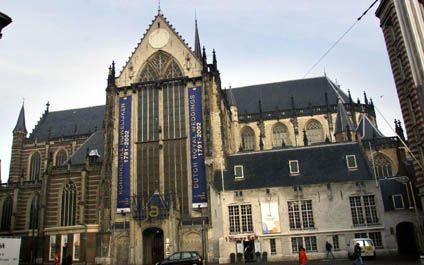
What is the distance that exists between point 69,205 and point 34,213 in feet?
23.1

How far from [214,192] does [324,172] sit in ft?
29.6

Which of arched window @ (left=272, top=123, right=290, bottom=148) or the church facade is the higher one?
arched window @ (left=272, top=123, right=290, bottom=148)

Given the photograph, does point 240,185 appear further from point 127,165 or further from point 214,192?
point 127,165

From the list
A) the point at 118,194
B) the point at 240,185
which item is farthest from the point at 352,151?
the point at 118,194

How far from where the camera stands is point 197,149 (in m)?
33.8

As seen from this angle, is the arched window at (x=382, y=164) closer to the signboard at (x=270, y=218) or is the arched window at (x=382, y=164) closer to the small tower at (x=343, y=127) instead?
the small tower at (x=343, y=127)

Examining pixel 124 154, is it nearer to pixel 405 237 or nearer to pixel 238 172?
pixel 238 172

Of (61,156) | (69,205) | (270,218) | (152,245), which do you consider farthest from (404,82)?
(61,156)

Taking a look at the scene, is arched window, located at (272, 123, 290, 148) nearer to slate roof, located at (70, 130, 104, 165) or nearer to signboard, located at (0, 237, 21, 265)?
slate roof, located at (70, 130, 104, 165)

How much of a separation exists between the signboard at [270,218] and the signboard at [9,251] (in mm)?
17183

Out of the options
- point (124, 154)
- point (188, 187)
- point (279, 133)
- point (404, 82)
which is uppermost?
point (279, 133)

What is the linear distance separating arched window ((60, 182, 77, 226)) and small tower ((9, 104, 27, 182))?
16626 millimetres

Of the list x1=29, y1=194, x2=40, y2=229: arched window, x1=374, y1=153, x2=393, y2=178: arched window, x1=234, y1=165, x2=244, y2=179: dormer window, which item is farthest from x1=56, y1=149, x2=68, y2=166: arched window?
x1=374, y1=153, x2=393, y2=178: arched window

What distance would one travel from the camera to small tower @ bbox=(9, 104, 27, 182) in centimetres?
5188
